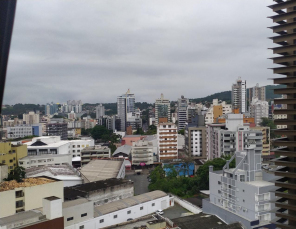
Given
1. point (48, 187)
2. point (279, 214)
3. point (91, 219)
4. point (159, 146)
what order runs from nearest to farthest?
1. point (279, 214)
2. point (48, 187)
3. point (91, 219)
4. point (159, 146)

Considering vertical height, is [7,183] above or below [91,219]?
above

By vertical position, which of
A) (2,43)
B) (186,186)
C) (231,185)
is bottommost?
(186,186)

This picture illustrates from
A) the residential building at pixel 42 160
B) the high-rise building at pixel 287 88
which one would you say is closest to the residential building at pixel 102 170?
the residential building at pixel 42 160

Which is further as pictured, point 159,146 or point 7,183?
point 159,146

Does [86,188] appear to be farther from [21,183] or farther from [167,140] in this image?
[167,140]

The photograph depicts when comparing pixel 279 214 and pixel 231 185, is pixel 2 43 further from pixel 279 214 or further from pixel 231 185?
pixel 231 185

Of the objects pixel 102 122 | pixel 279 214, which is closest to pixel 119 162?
pixel 279 214

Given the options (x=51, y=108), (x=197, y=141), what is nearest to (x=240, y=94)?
(x=197, y=141)
